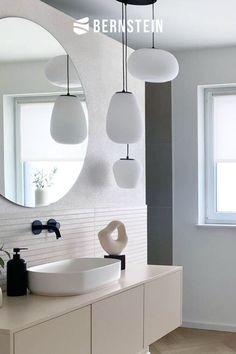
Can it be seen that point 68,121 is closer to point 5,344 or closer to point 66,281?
point 66,281

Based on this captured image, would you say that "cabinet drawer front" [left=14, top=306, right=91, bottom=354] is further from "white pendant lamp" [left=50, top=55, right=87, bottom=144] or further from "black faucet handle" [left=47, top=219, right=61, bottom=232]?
"white pendant lamp" [left=50, top=55, right=87, bottom=144]

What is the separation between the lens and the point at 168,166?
17.2 ft

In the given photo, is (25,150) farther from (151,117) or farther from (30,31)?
(151,117)

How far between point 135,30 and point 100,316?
242 cm

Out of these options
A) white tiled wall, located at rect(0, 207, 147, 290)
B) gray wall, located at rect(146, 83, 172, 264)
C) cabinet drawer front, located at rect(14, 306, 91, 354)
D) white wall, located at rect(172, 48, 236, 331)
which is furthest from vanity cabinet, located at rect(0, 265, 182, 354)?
gray wall, located at rect(146, 83, 172, 264)

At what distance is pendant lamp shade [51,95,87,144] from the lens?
318 cm

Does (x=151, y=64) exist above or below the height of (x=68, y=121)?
above

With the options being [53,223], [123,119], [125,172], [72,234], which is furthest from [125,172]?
[53,223]

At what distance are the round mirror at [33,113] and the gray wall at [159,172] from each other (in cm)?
196

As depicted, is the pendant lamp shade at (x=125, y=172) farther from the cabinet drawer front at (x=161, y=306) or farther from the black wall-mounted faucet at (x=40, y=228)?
the black wall-mounted faucet at (x=40, y=228)

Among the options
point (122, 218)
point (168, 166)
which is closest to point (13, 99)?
point (122, 218)

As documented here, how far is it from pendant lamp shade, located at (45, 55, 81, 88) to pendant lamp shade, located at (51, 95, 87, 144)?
0.26 feet

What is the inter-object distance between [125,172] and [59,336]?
5.01 ft

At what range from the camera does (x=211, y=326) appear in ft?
16.6
